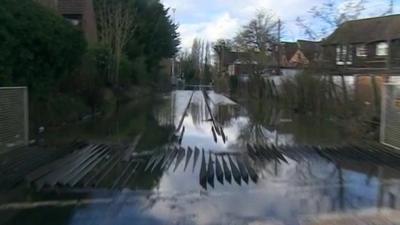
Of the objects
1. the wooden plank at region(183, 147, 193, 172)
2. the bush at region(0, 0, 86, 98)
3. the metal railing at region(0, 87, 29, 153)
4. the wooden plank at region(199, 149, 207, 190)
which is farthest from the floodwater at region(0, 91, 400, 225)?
the bush at region(0, 0, 86, 98)

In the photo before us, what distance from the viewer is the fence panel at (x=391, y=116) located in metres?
16.1

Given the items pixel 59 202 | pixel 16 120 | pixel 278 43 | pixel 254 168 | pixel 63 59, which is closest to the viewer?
pixel 59 202

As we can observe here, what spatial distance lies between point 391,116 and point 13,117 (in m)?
Answer: 10.8

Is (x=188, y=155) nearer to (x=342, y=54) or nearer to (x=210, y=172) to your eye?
(x=210, y=172)

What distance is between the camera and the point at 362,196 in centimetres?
994

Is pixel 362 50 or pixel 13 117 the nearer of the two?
pixel 13 117

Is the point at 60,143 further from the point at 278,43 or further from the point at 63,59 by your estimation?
the point at 278,43

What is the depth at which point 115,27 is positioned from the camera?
45.2 metres

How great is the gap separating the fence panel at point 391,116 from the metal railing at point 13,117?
34.6 feet

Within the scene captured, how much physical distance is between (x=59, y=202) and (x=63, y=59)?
1078 cm

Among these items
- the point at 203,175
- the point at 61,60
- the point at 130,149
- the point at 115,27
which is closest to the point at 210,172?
the point at 203,175

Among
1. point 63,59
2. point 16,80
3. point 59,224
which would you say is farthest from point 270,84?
point 59,224

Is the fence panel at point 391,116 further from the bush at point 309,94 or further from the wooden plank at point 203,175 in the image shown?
the bush at point 309,94

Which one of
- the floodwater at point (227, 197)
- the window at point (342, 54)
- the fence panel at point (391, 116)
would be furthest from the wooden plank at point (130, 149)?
the window at point (342, 54)
